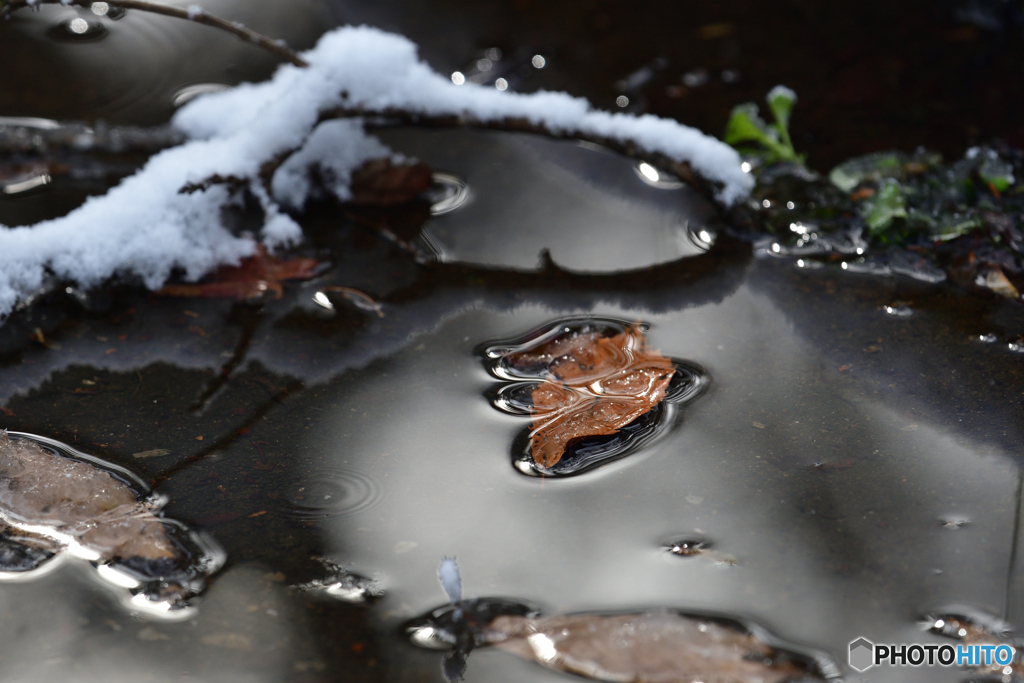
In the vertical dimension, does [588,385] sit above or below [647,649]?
above

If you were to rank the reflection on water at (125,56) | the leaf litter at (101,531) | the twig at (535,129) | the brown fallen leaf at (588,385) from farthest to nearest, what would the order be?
1. the reflection on water at (125,56)
2. the twig at (535,129)
3. the brown fallen leaf at (588,385)
4. the leaf litter at (101,531)

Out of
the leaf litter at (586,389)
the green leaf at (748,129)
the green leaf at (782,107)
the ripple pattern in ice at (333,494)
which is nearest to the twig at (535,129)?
the green leaf at (748,129)

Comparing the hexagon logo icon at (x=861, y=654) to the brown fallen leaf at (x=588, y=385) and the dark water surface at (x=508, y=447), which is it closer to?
the dark water surface at (x=508, y=447)

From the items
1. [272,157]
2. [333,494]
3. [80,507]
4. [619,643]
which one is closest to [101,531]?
[80,507]

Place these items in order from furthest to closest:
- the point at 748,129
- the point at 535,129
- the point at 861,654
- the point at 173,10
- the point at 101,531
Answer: the point at 748,129 < the point at 535,129 < the point at 173,10 < the point at 101,531 < the point at 861,654

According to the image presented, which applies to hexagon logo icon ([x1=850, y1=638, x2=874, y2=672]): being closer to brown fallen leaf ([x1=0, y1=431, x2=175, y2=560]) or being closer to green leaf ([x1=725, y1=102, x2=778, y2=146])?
brown fallen leaf ([x1=0, y1=431, x2=175, y2=560])

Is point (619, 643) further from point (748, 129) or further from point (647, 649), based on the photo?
point (748, 129)

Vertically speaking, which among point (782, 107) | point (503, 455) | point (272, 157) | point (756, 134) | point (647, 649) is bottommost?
point (647, 649)
